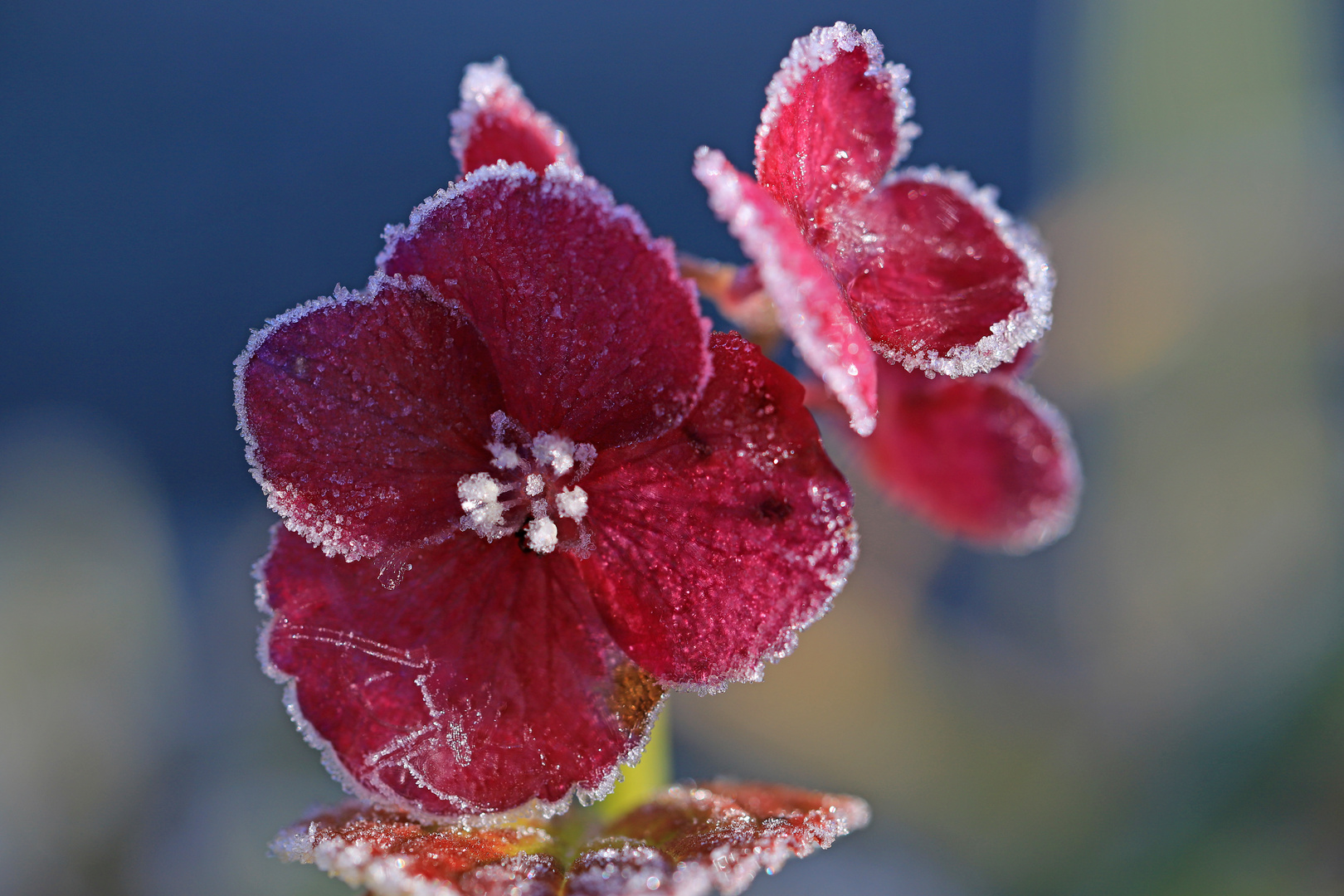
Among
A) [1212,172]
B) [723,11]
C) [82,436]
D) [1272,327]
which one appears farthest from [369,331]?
Result: [723,11]

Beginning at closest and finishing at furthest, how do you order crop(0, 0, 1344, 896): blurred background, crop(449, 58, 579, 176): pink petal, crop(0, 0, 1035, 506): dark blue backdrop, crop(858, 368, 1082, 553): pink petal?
crop(449, 58, 579, 176): pink petal → crop(858, 368, 1082, 553): pink petal → crop(0, 0, 1344, 896): blurred background → crop(0, 0, 1035, 506): dark blue backdrop

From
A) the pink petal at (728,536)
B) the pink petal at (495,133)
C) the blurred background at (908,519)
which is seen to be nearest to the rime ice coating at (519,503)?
the pink petal at (728,536)

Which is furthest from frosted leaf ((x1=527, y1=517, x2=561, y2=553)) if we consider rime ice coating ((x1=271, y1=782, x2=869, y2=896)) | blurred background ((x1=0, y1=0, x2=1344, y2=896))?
blurred background ((x1=0, y1=0, x2=1344, y2=896))

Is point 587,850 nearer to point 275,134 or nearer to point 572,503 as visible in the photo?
point 572,503

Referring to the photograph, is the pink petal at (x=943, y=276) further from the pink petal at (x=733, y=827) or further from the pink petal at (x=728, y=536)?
the pink petal at (x=733, y=827)

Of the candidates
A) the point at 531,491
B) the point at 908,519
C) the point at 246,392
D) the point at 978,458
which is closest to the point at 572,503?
the point at 531,491

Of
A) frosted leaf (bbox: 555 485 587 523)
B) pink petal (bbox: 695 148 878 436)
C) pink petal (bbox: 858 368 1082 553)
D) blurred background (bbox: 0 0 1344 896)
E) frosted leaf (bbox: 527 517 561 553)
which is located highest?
blurred background (bbox: 0 0 1344 896)

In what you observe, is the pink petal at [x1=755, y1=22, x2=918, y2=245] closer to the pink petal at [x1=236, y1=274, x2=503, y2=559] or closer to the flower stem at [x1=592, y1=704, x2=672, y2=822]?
the pink petal at [x1=236, y1=274, x2=503, y2=559]
